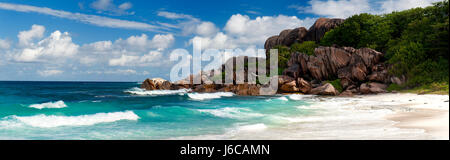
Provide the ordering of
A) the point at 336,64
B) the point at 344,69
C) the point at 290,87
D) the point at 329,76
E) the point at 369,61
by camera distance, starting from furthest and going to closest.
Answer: the point at 329,76 → the point at 336,64 → the point at 290,87 → the point at 344,69 → the point at 369,61

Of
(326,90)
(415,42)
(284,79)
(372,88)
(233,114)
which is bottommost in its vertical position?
(233,114)

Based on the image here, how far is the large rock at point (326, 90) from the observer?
123 ft

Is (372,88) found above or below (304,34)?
below

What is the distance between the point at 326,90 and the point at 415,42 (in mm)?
13329

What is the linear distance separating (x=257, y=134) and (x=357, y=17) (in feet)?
168

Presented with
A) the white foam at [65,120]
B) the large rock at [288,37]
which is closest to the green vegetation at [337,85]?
the large rock at [288,37]

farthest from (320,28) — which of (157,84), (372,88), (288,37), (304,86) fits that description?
(157,84)

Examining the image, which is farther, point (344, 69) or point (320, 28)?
point (320, 28)

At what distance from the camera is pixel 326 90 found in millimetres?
37656

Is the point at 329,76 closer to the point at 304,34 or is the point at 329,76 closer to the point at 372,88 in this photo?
the point at 372,88

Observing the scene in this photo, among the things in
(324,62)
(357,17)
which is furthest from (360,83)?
(357,17)

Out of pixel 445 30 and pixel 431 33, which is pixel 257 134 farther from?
pixel 431 33

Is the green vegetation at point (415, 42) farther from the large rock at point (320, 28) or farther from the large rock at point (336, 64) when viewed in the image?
the large rock at point (320, 28)

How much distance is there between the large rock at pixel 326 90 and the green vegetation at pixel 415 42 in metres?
6.83
